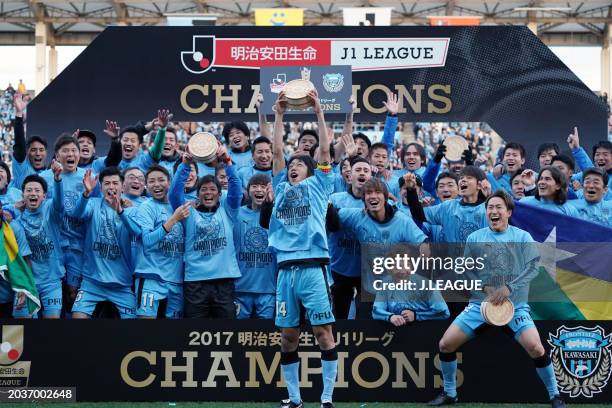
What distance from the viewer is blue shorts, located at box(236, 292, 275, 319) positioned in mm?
8711

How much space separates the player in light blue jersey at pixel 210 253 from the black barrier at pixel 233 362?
1.38ft

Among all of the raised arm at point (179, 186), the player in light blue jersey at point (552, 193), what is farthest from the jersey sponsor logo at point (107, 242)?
the player in light blue jersey at point (552, 193)

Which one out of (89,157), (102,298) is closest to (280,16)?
(89,157)

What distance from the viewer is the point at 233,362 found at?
7.98 m

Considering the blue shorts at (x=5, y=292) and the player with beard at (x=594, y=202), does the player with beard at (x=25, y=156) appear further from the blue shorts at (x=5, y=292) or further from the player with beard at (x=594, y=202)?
the player with beard at (x=594, y=202)

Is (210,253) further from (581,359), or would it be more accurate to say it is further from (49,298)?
(581,359)

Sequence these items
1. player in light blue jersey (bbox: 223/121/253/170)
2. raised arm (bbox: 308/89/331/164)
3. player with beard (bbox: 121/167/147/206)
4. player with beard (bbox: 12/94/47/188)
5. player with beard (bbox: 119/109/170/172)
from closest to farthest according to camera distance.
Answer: raised arm (bbox: 308/89/331/164)
player with beard (bbox: 121/167/147/206)
player with beard (bbox: 12/94/47/188)
player with beard (bbox: 119/109/170/172)
player in light blue jersey (bbox: 223/121/253/170)

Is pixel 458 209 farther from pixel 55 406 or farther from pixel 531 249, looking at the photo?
pixel 55 406

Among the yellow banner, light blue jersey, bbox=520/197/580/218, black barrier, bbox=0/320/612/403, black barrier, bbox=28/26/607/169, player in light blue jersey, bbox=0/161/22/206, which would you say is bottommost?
black barrier, bbox=0/320/612/403

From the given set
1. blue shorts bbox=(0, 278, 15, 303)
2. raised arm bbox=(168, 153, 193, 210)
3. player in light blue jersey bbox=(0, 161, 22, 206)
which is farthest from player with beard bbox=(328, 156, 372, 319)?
player in light blue jersey bbox=(0, 161, 22, 206)

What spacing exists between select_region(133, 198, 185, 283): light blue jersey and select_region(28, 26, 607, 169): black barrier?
259 cm

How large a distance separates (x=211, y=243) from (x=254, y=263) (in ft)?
1.77

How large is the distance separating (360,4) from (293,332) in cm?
3024

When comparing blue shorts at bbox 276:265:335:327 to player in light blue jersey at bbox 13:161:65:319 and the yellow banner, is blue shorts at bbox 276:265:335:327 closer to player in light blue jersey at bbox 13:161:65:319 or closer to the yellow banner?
player in light blue jersey at bbox 13:161:65:319
